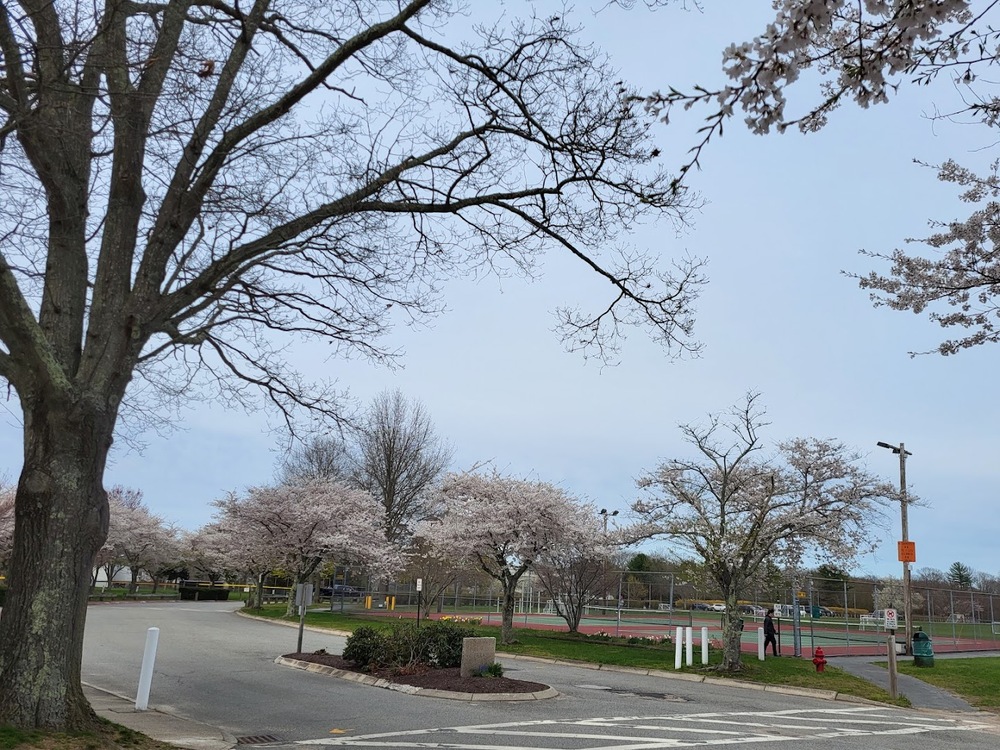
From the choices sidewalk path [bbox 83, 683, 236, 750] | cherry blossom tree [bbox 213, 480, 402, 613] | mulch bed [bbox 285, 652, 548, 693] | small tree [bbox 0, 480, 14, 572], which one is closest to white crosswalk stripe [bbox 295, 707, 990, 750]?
sidewalk path [bbox 83, 683, 236, 750]

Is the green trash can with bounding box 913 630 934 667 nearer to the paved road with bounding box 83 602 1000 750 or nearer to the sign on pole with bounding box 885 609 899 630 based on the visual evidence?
the sign on pole with bounding box 885 609 899 630

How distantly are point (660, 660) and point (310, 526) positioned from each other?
68.8 ft

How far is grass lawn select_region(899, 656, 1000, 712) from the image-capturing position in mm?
17875

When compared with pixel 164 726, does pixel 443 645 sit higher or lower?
higher

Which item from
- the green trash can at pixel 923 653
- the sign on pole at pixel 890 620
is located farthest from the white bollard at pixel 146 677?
the green trash can at pixel 923 653

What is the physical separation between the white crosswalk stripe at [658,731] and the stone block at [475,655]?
151 inches

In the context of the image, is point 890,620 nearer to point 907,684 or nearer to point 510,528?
point 907,684

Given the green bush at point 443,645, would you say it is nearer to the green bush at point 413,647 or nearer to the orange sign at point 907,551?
the green bush at point 413,647

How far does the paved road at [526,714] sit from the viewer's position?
10.3m

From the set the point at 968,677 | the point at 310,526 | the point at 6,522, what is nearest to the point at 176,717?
the point at 968,677

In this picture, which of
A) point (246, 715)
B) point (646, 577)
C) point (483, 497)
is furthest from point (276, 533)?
point (246, 715)

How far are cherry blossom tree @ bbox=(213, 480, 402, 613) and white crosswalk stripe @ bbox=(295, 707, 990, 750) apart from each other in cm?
2762

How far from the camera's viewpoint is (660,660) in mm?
22641

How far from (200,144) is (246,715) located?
814 centimetres
